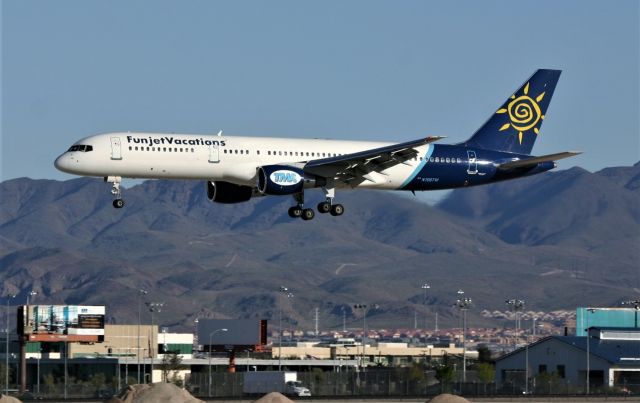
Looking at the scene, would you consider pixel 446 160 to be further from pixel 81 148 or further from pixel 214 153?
pixel 81 148

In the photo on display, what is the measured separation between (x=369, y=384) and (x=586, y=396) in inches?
941

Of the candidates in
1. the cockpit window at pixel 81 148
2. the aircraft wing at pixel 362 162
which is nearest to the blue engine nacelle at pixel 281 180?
the aircraft wing at pixel 362 162

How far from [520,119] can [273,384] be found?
42.3 meters

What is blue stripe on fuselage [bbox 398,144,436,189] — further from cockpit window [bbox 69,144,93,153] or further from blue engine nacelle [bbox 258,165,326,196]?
cockpit window [bbox 69,144,93,153]

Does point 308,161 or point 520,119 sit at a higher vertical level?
point 520,119

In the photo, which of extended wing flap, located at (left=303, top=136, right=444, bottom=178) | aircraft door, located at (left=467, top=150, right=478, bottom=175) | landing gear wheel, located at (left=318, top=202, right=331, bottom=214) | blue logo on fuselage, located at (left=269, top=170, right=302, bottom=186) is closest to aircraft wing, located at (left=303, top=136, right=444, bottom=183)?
extended wing flap, located at (left=303, top=136, right=444, bottom=178)

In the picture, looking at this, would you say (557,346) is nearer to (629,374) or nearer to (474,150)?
(629,374)

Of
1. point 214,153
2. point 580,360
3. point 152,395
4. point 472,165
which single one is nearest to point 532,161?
point 472,165

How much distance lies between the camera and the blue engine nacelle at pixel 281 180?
335ft

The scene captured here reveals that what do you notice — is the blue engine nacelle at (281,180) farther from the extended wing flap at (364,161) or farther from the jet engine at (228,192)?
the jet engine at (228,192)

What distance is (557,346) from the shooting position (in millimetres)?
167625

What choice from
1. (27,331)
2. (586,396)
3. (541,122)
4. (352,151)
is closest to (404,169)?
(352,151)

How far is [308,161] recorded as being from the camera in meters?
106

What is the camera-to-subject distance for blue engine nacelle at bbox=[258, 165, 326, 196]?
102000 millimetres
